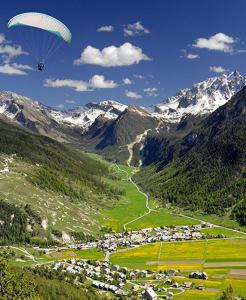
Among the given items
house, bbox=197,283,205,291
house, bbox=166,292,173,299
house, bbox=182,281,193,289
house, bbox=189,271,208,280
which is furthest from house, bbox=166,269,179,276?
house, bbox=166,292,173,299

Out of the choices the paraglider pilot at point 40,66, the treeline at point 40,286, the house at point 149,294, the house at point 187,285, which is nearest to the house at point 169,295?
the house at point 149,294

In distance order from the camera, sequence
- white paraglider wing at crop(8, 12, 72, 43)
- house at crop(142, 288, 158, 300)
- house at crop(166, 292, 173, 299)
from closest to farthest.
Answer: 1. white paraglider wing at crop(8, 12, 72, 43)
2. house at crop(142, 288, 158, 300)
3. house at crop(166, 292, 173, 299)

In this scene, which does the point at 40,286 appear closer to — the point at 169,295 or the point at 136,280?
the point at 169,295

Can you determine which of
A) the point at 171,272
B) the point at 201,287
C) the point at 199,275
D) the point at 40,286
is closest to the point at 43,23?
the point at 40,286

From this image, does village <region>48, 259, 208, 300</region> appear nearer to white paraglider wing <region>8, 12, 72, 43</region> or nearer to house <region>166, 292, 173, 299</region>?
house <region>166, 292, 173, 299</region>

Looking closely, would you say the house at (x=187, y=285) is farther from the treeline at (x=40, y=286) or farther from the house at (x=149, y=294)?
the treeline at (x=40, y=286)

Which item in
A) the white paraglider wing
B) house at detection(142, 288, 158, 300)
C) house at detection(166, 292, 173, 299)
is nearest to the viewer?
the white paraglider wing

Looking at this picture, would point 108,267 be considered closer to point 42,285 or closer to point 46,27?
point 42,285

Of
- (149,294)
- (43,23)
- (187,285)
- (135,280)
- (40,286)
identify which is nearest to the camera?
(43,23)
